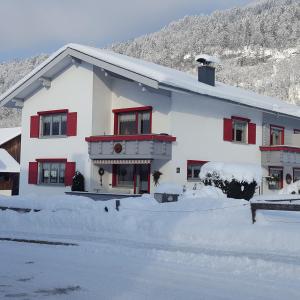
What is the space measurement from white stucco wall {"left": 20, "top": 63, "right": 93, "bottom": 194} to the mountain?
4172 inches

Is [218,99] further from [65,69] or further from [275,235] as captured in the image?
[275,235]

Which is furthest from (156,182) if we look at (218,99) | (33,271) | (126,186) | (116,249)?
(33,271)

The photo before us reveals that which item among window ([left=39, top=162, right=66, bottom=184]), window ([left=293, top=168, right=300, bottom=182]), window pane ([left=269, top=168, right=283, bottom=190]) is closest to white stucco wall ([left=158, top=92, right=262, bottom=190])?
window pane ([left=269, top=168, right=283, bottom=190])

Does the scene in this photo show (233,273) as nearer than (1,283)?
No

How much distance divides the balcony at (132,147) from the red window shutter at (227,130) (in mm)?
4498

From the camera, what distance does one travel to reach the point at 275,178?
1282 inches

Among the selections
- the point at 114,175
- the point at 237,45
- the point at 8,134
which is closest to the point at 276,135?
the point at 114,175

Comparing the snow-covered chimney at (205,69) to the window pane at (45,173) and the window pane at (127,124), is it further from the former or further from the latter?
the window pane at (45,173)

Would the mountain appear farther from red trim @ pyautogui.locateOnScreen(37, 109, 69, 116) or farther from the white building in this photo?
red trim @ pyautogui.locateOnScreen(37, 109, 69, 116)

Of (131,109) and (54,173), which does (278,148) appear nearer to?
(131,109)

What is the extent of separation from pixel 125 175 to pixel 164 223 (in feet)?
47.4

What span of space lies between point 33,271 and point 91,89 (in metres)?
18.8

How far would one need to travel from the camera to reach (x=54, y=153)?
29.2 meters

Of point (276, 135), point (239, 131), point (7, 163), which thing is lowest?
point (7, 163)
